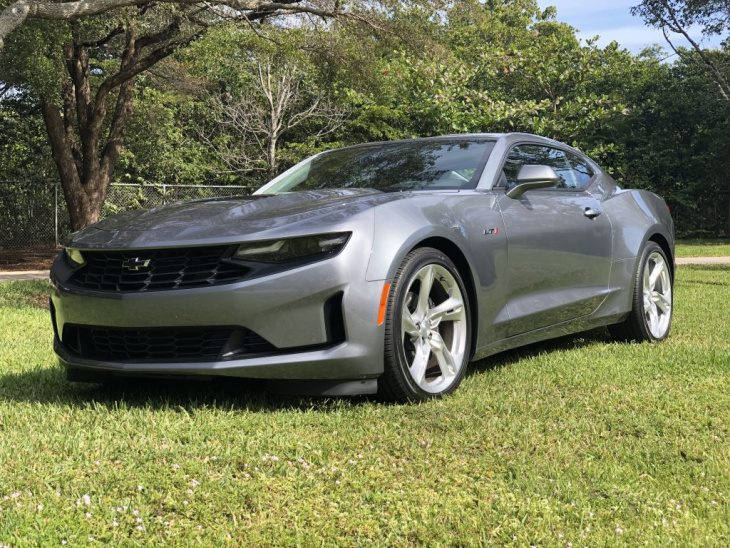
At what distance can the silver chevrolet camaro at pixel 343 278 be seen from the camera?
3.57 meters

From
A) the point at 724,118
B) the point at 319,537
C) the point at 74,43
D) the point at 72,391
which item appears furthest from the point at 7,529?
the point at 724,118

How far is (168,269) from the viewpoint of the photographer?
3.64 m

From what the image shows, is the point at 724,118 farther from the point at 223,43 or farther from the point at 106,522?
the point at 106,522

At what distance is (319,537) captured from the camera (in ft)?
8.04

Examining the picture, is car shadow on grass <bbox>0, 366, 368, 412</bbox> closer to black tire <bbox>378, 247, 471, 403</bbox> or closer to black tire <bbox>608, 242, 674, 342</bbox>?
black tire <bbox>378, 247, 471, 403</bbox>

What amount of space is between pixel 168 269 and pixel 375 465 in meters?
1.31

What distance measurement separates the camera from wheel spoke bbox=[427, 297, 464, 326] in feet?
13.4

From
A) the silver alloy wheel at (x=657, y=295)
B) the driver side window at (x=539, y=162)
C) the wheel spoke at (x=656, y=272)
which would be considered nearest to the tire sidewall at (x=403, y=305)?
the driver side window at (x=539, y=162)

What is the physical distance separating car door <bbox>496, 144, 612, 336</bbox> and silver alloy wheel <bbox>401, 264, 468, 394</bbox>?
19.9 inches

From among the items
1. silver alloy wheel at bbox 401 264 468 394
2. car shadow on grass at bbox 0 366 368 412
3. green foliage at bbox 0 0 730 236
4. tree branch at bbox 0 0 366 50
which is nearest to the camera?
car shadow on grass at bbox 0 366 368 412

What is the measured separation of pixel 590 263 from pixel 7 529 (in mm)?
3899

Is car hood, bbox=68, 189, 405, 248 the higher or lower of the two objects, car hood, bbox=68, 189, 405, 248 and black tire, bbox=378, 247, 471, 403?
the higher

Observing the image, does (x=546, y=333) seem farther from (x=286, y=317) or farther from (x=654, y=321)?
(x=286, y=317)

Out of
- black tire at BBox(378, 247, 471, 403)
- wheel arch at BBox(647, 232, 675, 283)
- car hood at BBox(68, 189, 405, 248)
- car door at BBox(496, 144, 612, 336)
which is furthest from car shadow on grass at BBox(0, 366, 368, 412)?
wheel arch at BBox(647, 232, 675, 283)
